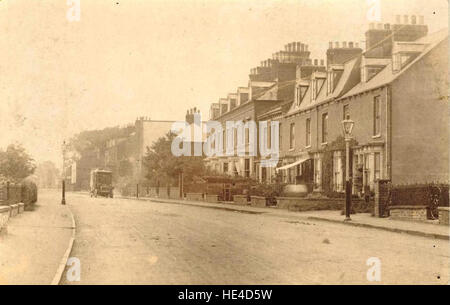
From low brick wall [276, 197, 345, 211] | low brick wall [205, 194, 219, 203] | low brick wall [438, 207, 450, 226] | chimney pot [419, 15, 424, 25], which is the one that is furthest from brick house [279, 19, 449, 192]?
low brick wall [205, 194, 219, 203]

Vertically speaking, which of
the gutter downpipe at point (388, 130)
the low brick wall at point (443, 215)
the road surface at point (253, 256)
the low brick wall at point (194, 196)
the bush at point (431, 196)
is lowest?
the low brick wall at point (194, 196)

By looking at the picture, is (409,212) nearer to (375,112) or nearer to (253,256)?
(375,112)

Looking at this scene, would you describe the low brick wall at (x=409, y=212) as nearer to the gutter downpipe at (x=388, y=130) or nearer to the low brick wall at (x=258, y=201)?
the gutter downpipe at (x=388, y=130)

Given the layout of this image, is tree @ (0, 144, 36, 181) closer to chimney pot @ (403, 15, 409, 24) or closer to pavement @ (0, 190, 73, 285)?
pavement @ (0, 190, 73, 285)

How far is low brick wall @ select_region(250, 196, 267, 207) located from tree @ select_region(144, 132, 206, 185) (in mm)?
17160

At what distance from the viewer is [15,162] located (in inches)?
1104

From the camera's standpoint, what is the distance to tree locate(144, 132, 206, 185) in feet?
174

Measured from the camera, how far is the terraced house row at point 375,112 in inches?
1112

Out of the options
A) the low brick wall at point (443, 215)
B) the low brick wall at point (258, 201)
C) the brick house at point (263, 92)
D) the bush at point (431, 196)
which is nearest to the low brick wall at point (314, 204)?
the low brick wall at point (258, 201)

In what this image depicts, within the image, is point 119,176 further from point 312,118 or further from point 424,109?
point 424,109

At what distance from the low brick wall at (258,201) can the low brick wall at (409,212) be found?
11.4 metres

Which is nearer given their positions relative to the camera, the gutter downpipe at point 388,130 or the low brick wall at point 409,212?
the low brick wall at point 409,212

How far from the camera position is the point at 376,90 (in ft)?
96.7

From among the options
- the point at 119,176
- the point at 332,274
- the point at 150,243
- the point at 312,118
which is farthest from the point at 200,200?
the point at 119,176
